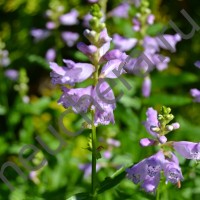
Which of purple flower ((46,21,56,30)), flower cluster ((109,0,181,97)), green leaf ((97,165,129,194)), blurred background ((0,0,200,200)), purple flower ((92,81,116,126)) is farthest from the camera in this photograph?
purple flower ((46,21,56,30))

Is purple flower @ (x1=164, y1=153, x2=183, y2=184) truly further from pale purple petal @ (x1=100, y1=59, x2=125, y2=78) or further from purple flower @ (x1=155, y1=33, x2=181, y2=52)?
purple flower @ (x1=155, y1=33, x2=181, y2=52)

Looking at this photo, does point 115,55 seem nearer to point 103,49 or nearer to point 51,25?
point 103,49

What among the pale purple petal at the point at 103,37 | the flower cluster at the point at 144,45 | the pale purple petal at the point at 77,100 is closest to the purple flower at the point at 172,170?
the pale purple petal at the point at 77,100

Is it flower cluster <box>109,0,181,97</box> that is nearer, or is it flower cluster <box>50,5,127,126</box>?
flower cluster <box>50,5,127,126</box>

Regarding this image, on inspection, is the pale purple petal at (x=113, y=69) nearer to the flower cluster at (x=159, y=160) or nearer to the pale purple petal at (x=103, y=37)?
the pale purple petal at (x=103, y=37)

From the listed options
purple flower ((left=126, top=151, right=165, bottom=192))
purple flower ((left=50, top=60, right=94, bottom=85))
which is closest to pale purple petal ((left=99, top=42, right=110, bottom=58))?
purple flower ((left=50, top=60, right=94, bottom=85))

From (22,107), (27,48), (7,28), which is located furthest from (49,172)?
(7,28)

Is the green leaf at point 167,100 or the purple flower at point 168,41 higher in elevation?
the purple flower at point 168,41
